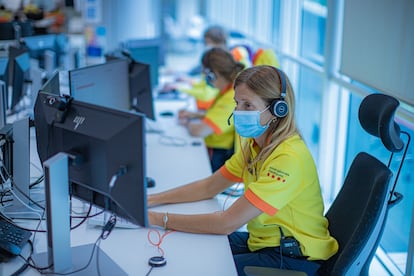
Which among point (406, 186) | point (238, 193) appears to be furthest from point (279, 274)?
point (406, 186)

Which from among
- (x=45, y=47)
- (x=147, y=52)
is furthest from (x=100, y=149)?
(x=45, y=47)

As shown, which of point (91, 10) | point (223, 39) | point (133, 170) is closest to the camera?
point (133, 170)

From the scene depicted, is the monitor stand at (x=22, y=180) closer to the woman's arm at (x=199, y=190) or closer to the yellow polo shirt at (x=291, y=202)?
the woman's arm at (x=199, y=190)

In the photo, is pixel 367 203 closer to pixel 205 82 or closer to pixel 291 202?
pixel 291 202

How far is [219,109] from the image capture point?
3.31m

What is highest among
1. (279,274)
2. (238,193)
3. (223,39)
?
(223,39)

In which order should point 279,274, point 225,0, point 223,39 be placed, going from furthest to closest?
1. point 225,0
2. point 223,39
3. point 279,274

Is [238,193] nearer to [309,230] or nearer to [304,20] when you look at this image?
[309,230]

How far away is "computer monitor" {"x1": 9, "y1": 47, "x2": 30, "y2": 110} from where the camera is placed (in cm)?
335

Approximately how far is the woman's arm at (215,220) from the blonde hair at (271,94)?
0.21 meters

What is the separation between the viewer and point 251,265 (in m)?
1.87

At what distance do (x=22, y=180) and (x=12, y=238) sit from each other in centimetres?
29

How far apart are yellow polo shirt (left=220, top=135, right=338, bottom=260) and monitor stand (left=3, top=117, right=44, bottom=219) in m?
0.79

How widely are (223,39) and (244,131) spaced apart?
2984mm
